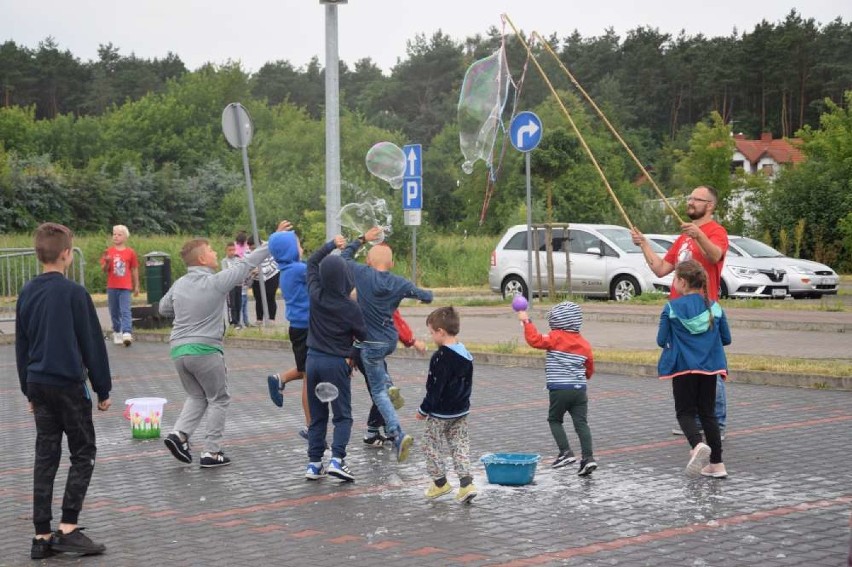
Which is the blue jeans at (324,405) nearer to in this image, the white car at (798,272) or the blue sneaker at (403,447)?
the blue sneaker at (403,447)

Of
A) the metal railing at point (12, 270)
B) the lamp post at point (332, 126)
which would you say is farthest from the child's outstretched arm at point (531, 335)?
the metal railing at point (12, 270)

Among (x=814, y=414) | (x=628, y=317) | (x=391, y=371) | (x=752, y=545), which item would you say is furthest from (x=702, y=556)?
(x=628, y=317)

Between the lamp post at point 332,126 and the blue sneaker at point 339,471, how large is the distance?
592 centimetres

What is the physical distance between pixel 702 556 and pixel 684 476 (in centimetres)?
228

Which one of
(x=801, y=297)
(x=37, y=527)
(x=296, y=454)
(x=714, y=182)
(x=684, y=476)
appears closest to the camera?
(x=37, y=527)

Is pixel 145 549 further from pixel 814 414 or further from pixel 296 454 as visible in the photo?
pixel 814 414

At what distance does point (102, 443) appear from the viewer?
1098 cm

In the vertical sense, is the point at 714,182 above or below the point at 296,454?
above

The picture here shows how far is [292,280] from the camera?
10664 millimetres

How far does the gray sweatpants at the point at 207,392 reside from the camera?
970 centimetres

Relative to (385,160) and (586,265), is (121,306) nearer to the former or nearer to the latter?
(385,160)

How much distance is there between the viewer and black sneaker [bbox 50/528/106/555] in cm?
704

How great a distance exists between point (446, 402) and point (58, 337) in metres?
2.46

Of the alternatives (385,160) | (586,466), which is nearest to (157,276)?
(385,160)
